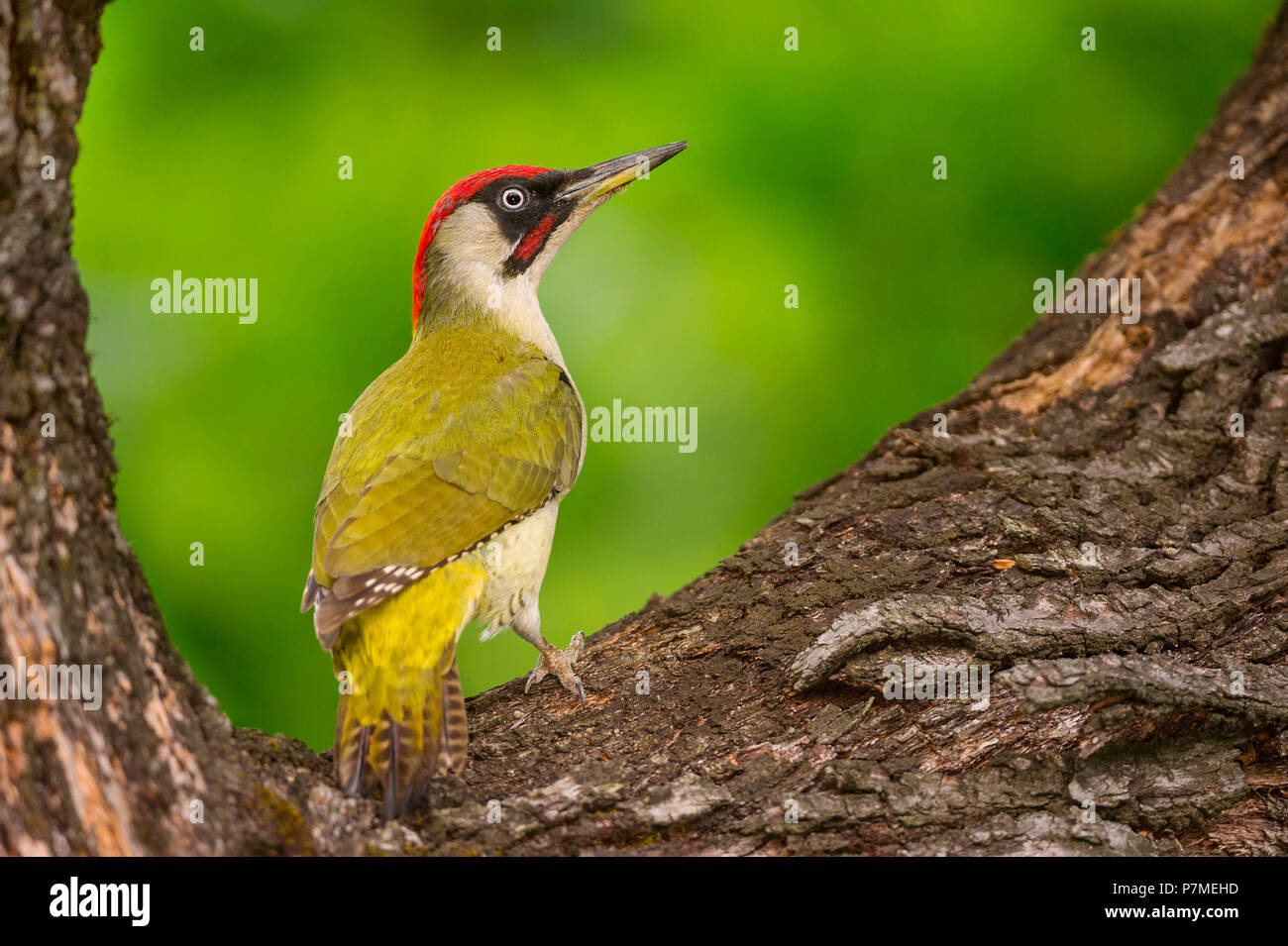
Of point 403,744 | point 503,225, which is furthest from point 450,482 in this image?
point 503,225

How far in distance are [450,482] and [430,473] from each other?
0.19 ft

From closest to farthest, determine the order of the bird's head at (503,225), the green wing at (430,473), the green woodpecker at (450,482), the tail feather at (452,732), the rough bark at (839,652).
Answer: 1. the rough bark at (839,652)
2. the tail feather at (452,732)
3. the green woodpecker at (450,482)
4. the green wing at (430,473)
5. the bird's head at (503,225)

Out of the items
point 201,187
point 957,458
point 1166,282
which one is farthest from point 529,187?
point 1166,282

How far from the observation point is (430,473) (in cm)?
328

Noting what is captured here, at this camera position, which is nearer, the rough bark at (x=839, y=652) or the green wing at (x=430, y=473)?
the rough bark at (x=839, y=652)

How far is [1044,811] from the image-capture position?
8.32 ft

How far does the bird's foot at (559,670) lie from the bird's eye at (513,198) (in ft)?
5.66

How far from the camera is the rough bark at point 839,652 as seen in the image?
201 centimetres

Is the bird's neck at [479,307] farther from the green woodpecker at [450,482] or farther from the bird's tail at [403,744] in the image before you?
the bird's tail at [403,744]

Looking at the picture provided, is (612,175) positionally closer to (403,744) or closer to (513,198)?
(513,198)

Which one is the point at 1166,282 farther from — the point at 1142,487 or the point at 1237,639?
the point at 1237,639

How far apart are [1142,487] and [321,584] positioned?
2.20m

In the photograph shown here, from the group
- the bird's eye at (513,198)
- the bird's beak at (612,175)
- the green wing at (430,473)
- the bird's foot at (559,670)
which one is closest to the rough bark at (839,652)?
the bird's foot at (559,670)

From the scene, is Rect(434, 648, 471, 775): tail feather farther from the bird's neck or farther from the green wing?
the bird's neck
